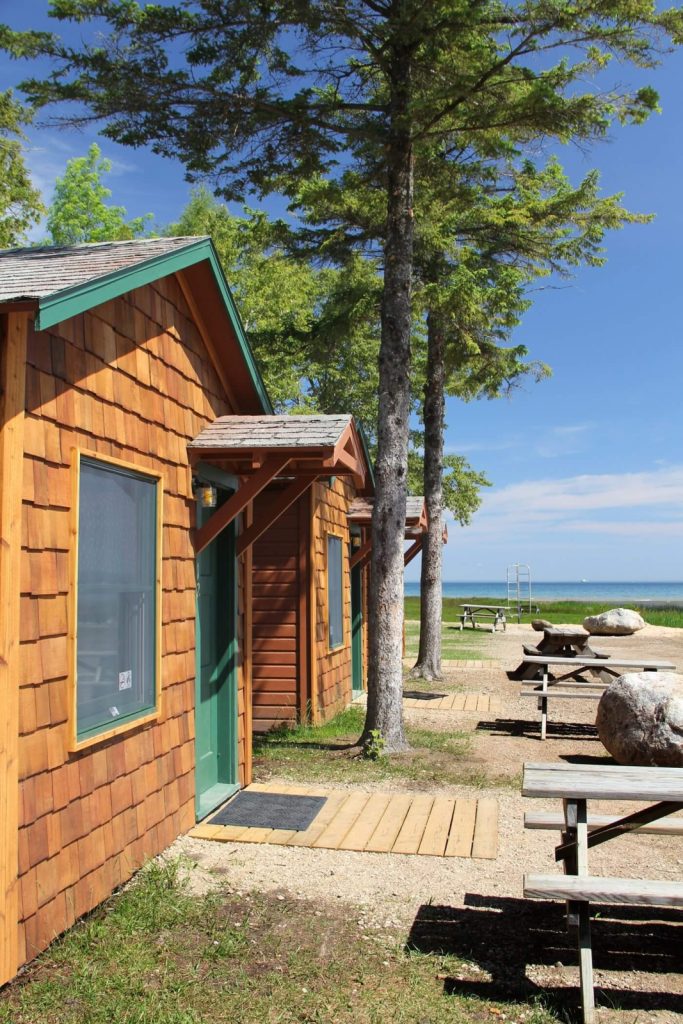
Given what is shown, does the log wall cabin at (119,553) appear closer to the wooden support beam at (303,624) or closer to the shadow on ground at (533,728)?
the wooden support beam at (303,624)

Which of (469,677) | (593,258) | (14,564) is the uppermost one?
(593,258)

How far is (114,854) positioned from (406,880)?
1767mm

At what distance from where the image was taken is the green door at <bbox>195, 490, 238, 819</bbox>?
23.6 ft

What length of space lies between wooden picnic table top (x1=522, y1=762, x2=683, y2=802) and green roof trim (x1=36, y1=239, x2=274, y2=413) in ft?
9.92

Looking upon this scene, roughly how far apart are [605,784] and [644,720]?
494cm

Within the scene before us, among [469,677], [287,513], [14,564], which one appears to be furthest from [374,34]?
[469,677]

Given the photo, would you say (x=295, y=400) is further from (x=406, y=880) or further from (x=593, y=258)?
(x=406, y=880)

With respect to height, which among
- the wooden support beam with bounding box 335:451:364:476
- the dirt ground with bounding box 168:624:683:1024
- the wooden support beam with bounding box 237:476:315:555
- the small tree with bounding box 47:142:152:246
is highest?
the small tree with bounding box 47:142:152:246

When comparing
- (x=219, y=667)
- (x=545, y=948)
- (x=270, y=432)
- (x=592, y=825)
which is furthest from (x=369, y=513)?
(x=545, y=948)

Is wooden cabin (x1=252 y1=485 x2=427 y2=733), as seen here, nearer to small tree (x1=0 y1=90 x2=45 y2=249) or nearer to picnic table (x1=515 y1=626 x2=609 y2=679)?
picnic table (x1=515 y1=626 x2=609 y2=679)

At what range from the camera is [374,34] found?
9.41m

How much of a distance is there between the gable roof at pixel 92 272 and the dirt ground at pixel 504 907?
11.2ft

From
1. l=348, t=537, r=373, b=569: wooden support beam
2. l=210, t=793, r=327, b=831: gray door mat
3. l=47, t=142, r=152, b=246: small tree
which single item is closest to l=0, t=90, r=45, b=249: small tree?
Result: l=47, t=142, r=152, b=246: small tree

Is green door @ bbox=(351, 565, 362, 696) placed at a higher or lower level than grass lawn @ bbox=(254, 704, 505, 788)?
higher
